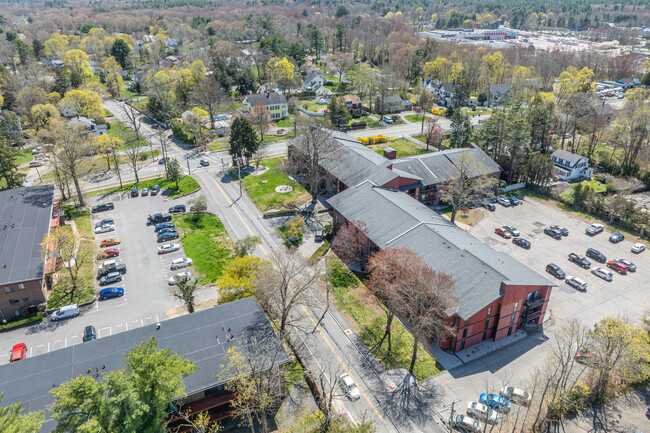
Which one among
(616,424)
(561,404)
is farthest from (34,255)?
(616,424)

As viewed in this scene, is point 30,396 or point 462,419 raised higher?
point 30,396

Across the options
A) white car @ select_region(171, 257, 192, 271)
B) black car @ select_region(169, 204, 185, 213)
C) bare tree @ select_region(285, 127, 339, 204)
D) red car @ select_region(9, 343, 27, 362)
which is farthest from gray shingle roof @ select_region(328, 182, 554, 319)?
red car @ select_region(9, 343, 27, 362)

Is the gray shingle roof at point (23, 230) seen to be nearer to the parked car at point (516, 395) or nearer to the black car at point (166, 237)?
the black car at point (166, 237)

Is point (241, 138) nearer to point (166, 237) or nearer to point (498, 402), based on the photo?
point (166, 237)

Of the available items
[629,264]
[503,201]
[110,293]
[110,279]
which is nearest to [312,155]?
[503,201]

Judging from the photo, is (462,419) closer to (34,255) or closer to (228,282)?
(228,282)
